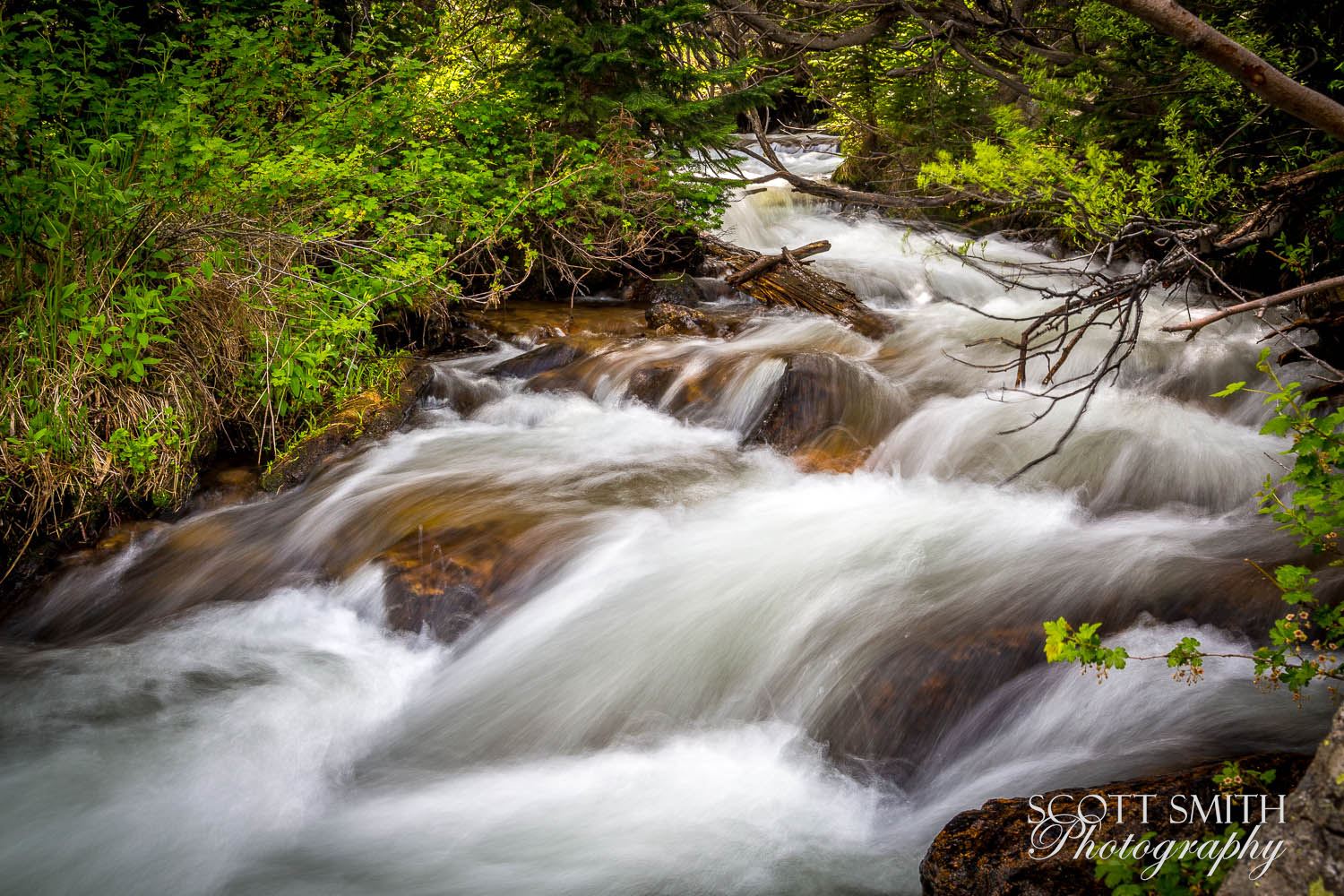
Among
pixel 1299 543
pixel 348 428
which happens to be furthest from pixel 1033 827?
pixel 348 428

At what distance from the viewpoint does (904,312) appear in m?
8.99

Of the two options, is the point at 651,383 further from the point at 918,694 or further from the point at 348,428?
the point at 918,694

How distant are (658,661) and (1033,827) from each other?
205 cm

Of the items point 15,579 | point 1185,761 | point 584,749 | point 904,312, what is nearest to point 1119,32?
point 904,312

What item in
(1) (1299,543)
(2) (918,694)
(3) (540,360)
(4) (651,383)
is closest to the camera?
(1) (1299,543)

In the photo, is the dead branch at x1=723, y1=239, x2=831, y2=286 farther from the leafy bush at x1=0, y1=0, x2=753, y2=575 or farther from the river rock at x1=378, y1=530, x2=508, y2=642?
the river rock at x1=378, y1=530, x2=508, y2=642

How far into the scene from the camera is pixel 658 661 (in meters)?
4.21

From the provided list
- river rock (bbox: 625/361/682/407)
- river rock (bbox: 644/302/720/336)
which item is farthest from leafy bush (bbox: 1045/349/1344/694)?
river rock (bbox: 644/302/720/336)

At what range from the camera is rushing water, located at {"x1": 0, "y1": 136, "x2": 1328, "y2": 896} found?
320cm

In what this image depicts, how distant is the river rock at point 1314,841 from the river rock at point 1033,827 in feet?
1.56

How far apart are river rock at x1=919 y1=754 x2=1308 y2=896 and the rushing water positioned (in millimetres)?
479

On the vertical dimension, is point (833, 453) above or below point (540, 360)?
below

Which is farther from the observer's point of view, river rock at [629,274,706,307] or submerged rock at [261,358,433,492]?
river rock at [629,274,706,307]

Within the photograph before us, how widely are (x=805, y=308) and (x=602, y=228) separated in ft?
7.03
